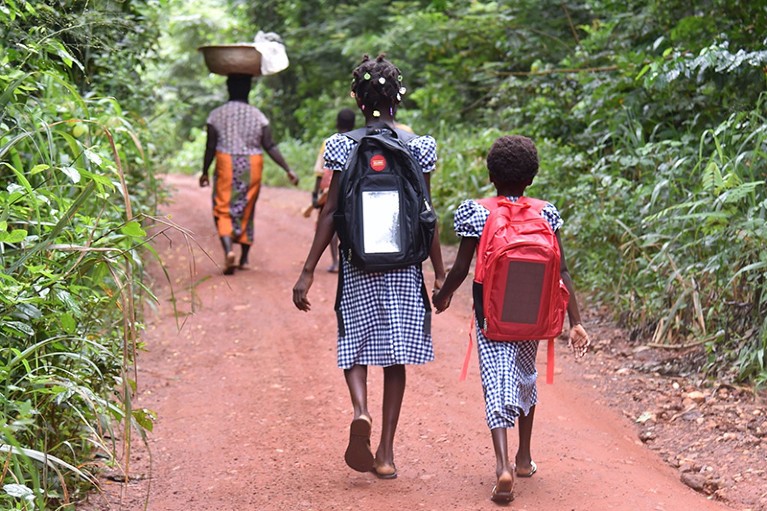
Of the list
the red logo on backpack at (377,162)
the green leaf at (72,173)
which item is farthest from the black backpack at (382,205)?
the green leaf at (72,173)

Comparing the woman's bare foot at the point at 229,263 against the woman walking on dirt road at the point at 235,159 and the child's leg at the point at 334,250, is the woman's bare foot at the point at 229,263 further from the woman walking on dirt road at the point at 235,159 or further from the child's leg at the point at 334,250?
the child's leg at the point at 334,250

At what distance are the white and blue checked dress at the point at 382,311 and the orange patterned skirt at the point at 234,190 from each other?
570cm

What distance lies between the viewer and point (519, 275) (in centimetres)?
434

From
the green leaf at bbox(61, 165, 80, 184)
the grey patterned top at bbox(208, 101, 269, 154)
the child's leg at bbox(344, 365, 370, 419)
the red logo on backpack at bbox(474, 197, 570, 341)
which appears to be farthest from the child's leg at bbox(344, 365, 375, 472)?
the grey patterned top at bbox(208, 101, 269, 154)

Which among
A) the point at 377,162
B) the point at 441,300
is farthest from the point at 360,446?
the point at 377,162

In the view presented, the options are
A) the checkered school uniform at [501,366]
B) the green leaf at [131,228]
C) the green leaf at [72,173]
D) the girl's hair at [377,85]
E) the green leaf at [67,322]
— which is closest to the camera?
the green leaf at [131,228]

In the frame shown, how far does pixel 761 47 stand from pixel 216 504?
17.6ft

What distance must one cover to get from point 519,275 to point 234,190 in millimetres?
Result: 6530

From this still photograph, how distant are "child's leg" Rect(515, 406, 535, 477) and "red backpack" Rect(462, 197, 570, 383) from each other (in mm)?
463

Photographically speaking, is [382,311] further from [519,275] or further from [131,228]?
[131,228]

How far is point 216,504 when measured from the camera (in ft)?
15.3

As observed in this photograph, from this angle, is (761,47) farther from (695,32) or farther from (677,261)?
(677,261)

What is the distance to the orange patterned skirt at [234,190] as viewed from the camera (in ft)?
34.1

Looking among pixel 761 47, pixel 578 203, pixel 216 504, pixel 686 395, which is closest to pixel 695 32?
pixel 761 47
